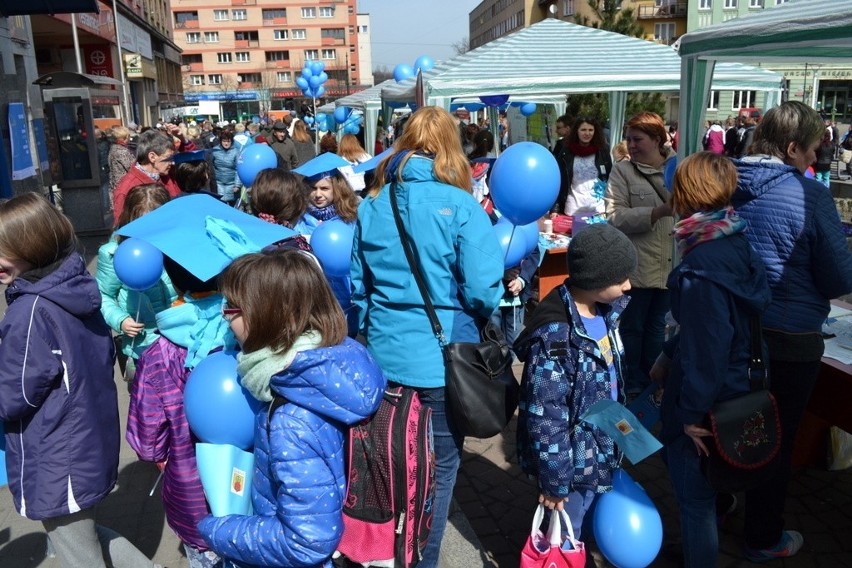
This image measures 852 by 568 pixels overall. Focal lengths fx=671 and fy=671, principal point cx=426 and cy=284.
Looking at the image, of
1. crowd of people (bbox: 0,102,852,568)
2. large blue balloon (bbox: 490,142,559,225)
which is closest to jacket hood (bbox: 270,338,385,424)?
crowd of people (bbox: 0,102,852,568)

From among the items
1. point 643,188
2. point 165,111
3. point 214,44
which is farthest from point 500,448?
point 214,44

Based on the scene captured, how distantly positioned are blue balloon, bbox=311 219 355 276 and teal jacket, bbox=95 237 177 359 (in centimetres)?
76

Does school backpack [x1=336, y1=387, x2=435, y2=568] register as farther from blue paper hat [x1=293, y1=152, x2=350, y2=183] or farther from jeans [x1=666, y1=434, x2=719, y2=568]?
blue paper hat [x1=293, y1=152, x2=350, y2=183]

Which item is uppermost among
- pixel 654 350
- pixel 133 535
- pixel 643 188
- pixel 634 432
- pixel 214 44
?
pixel 214 44

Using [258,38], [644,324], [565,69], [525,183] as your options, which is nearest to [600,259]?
[525,183]

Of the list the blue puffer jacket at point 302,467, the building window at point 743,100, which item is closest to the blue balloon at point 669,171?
the blue puffer jacket at point 302,467

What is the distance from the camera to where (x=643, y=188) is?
174 inches

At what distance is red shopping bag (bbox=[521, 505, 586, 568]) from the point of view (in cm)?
234

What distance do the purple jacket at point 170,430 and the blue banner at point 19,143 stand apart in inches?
361

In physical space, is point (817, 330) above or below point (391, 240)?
below

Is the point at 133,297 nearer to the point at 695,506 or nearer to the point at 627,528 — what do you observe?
the point at 627,528

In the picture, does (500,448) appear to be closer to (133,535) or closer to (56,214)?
(133,535)

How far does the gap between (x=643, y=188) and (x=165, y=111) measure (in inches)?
1716

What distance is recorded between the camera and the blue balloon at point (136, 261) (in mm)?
2693
